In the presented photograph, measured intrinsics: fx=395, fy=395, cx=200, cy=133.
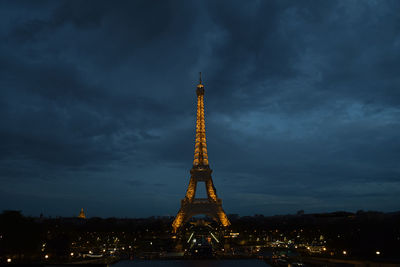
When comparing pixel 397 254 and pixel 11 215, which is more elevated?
pixel 11 215

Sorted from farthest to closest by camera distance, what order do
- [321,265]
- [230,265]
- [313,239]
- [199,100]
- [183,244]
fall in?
[199,100] < [313,239] < [183,244] < [230,265] < [321,265]

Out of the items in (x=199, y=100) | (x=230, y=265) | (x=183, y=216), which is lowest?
(x=230, y=265)

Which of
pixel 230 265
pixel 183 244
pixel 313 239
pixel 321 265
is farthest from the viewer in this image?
pixel 313 239

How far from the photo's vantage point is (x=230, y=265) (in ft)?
136

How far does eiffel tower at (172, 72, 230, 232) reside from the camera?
92.0m

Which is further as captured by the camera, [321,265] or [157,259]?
[157,259]

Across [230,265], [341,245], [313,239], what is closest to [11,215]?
[230,265]

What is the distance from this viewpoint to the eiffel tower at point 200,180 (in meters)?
92.0

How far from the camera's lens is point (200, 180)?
305 feet

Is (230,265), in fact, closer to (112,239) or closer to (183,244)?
(183,244)

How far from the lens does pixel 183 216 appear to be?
93.5 m

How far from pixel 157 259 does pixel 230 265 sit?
12.6 meters

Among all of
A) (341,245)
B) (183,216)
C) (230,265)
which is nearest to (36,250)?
(230,265)

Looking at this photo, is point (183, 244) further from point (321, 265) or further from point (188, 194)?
point (321, 265)
